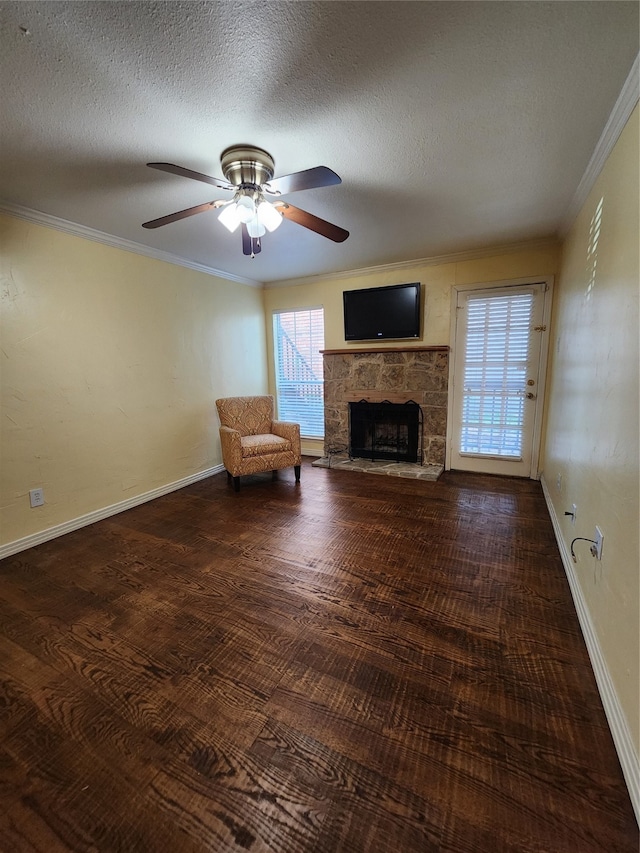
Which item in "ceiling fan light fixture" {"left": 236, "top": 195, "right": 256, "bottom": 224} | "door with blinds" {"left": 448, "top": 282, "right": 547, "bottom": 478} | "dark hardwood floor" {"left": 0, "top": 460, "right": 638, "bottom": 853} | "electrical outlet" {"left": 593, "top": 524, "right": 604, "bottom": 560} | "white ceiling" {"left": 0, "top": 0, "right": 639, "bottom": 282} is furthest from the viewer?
"door with blinds" {"left": 448, "top": 282, "right": 547, "bottom": 478}

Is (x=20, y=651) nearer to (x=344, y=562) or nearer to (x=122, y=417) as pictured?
(x=344, y=562)

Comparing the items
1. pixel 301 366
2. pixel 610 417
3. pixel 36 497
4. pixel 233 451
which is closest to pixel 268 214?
pixel 610 417

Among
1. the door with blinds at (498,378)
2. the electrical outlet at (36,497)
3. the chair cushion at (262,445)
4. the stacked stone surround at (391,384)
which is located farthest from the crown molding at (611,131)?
the electrical outlet at (36,497)

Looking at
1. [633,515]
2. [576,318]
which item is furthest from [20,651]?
[576,318]

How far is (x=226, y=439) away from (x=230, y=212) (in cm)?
215

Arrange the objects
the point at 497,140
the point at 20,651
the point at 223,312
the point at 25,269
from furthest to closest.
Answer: the point at 223,312 < the point at 25,269 < the point at 497,140 < the point at 20,651

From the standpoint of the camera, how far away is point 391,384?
404 cm

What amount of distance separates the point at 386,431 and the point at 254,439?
64.6 inches

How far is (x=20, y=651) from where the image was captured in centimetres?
156

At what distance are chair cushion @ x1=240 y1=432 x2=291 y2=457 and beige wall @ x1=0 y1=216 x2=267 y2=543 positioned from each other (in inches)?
26.1

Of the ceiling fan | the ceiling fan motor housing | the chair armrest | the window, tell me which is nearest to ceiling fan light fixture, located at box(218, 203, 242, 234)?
the ceiling fan

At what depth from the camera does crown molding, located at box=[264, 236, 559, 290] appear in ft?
10.5

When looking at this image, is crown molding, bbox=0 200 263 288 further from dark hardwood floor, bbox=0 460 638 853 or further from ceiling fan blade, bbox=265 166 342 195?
dark hardwood floor, bbox=0 460 638 853

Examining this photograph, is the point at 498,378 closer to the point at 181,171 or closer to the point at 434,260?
the point at 434,260
